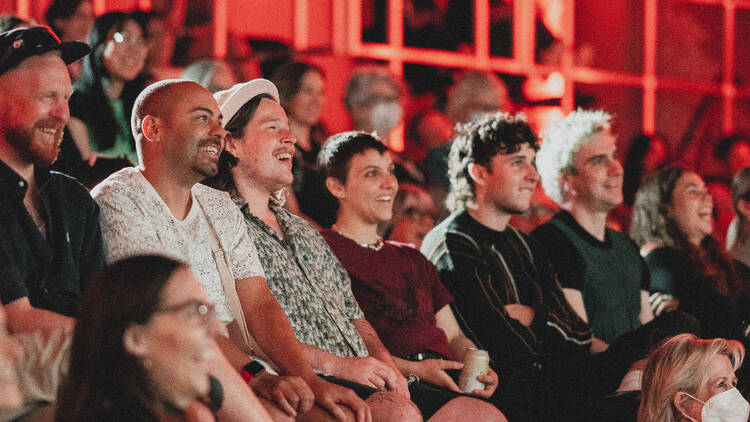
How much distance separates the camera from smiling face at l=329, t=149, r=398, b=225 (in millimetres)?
3943

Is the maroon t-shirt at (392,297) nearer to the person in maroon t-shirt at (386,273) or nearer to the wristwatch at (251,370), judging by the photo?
the person in maroon t-shirt at (386,273)

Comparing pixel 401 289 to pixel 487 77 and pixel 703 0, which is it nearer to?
pixel 487 77

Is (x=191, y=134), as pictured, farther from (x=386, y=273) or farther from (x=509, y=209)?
(x=509, y=209)

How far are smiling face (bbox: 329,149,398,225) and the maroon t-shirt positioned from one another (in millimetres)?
120

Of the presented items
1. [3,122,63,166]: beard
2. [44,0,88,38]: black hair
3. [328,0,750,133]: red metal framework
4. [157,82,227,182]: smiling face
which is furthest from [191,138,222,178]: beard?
[328,0,750,133]: red metal framework

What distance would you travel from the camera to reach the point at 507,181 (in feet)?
14.6

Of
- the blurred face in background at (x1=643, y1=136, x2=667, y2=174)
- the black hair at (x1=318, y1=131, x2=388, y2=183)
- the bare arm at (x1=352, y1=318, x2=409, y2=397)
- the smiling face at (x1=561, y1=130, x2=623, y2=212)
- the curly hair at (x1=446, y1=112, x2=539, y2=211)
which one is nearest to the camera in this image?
the bare arm at (x1=352, y1=318, x2=409, y2=397)

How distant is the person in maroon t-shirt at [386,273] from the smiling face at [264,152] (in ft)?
1.53

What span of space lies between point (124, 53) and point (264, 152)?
126cm

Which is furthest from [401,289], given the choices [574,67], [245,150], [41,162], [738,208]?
[574,67]

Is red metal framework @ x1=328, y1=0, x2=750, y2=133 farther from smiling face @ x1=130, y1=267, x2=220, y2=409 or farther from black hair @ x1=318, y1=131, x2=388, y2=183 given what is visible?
smiling face @ x1=130, y1=267, x2=220, y2=409

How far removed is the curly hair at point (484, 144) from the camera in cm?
454

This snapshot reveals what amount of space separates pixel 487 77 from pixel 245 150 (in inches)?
106

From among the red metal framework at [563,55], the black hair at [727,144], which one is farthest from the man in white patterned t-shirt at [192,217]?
the black hair at [727,144]
